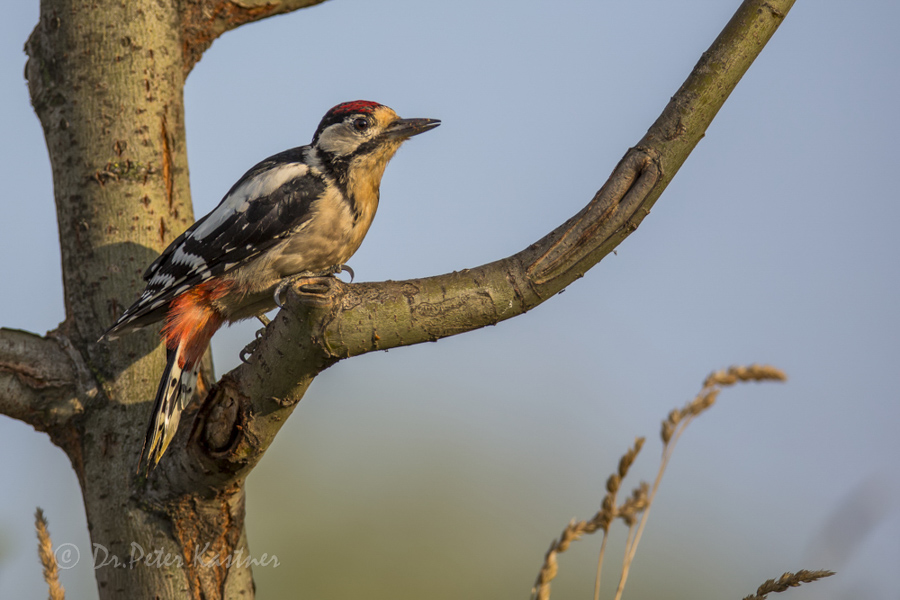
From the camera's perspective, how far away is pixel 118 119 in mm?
3406

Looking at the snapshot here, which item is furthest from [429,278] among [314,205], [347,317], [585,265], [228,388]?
[314,205]

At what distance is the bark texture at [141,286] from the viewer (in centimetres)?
233

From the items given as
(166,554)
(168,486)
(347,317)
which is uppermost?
(347,317)

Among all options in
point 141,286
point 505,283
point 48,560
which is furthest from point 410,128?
point 48,560

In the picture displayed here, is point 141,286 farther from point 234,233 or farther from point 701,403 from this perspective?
point 701,403

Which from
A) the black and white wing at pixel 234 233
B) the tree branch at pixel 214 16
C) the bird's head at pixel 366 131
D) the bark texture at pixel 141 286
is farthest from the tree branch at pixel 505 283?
the tree branch at pixel 214 16

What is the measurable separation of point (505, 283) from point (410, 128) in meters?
1.82

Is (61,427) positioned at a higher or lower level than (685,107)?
lower

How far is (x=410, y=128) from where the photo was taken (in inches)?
154

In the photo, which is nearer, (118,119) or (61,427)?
(61,427)

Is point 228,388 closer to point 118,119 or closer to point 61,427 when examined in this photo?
point 61,427

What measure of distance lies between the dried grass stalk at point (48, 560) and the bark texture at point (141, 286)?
2.54 feet

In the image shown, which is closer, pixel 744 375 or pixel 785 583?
pixel 744 375

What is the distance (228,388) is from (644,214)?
1.47m
